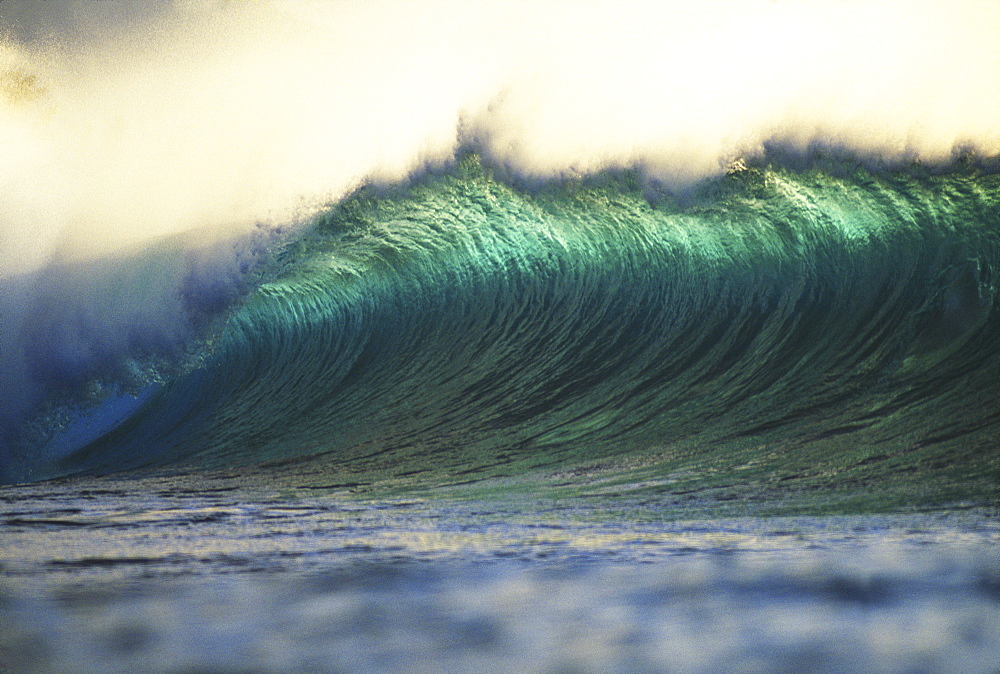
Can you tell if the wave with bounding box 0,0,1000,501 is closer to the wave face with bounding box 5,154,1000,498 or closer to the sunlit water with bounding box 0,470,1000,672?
the wave face with bounding box 5,154,1000,498

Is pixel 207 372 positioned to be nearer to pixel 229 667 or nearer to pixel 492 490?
pixel 492 490

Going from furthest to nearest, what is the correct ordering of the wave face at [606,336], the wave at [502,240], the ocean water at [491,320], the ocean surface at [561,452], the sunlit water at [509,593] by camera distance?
the wave at [502,240], the wave face at [606,336], the ocean water at [491,320], the ocean surface at [561,452], the sunlit water at [509,593]

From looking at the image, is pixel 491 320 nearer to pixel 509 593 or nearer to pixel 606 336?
pixel 606 336

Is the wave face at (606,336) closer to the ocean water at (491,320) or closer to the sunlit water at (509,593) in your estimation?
the ocean water at (491,320)

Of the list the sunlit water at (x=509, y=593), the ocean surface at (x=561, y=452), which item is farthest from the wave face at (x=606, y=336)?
the sunlit water at (x=509, y=593)

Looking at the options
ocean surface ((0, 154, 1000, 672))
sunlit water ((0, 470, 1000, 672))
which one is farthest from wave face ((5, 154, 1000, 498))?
sunlit water ((0, 470, 1000, 672))

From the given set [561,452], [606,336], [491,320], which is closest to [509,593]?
[561,452]
